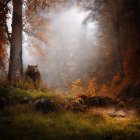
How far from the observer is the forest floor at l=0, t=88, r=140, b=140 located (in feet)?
11.4

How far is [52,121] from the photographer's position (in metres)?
4.24

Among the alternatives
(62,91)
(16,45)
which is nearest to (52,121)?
(62,91)

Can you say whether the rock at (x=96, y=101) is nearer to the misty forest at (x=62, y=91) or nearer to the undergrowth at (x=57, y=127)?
the misty forest at (x=62, y=91)

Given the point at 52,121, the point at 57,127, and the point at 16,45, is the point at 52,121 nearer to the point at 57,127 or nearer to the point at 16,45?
the point at 57,127

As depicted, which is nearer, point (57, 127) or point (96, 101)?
point (57, 127)

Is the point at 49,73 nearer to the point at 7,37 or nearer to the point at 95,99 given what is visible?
the point at 7,37

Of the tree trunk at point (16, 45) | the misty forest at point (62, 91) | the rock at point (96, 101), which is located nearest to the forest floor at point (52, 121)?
the misty forest at point (62, 91)

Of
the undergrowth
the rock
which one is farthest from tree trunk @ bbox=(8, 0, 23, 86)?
the rock

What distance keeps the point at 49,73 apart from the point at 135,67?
2101 centimetres

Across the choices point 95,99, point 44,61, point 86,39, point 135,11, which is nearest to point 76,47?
point 86,39

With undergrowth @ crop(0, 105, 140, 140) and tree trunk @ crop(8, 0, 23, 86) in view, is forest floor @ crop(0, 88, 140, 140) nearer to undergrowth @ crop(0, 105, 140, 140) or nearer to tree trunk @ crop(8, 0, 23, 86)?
undergrowth @ crop(0, 105, 140, 140)

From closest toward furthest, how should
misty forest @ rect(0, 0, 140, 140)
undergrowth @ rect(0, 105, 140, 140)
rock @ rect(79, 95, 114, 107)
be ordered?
undergrowth @ rect(0, 105, 140, 140) → misty forest @ rect(0, 0, 140, 140) → rock @ rect(79, 95, 114, 107)

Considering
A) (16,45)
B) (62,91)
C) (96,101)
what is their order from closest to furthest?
(62,91), (96,101), (16,45)

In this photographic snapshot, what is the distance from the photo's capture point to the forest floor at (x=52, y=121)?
3.47 meters
